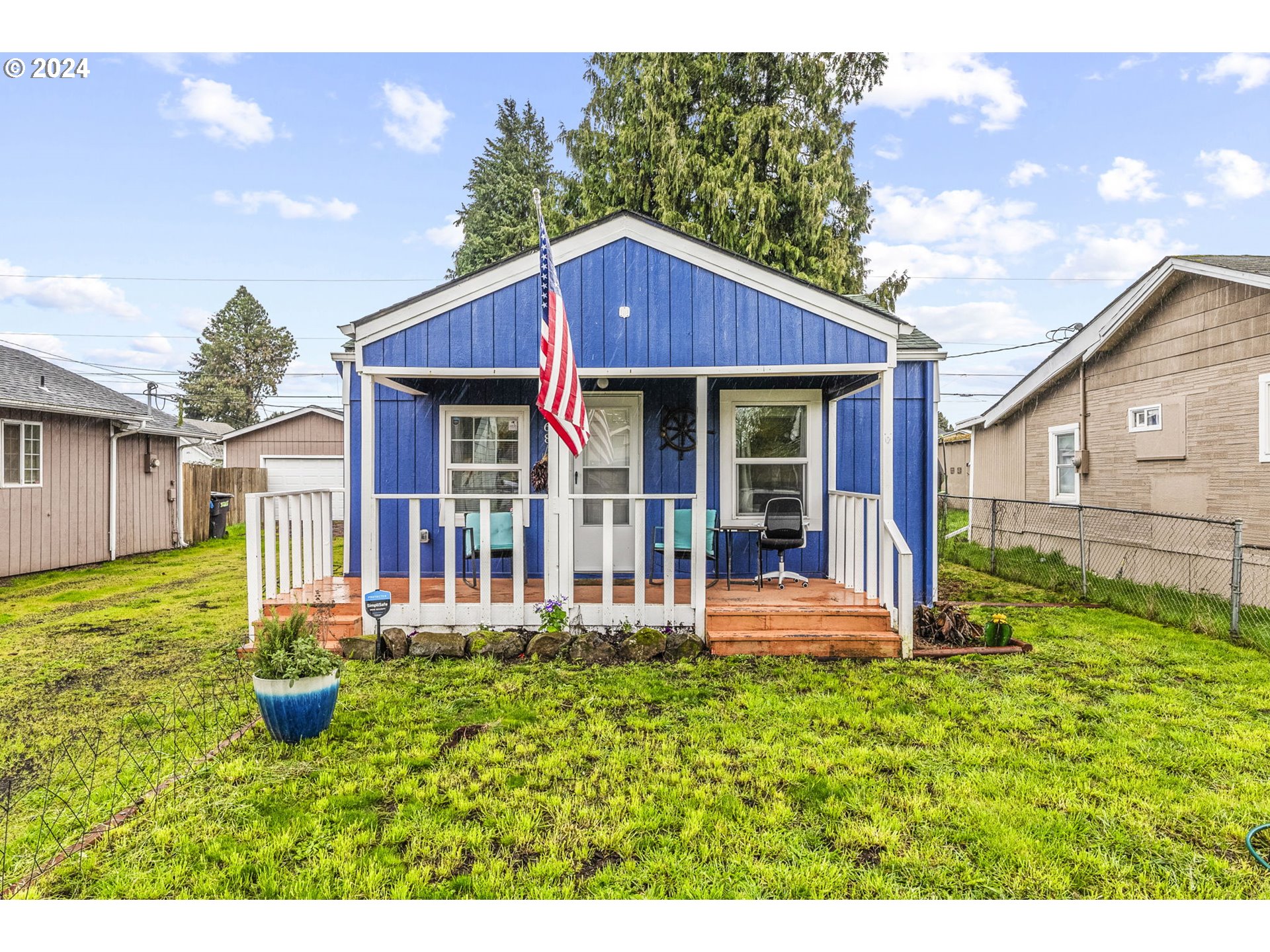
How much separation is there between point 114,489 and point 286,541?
8852 mm

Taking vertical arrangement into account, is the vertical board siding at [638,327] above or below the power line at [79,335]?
below

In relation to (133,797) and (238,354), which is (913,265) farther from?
(238,354)

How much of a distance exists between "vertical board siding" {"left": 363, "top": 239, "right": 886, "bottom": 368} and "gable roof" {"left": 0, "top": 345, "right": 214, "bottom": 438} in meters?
7.81

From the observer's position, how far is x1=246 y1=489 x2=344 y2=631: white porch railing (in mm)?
5141

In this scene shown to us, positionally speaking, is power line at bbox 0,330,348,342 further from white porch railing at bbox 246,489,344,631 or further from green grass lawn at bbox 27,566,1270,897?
green grass lawn at bbox 27,566,1270,897

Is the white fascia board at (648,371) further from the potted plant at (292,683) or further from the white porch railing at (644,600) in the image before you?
the potted plant at (292,683)

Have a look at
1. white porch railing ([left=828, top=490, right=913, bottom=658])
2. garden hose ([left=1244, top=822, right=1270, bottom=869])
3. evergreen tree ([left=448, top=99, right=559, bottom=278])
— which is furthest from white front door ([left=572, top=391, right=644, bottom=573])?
evergreen tree ([left=448, top=99, right=559, bottom=278])

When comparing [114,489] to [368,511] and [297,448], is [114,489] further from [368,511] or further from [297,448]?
Result: [368,511]

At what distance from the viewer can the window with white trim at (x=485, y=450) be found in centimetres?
675

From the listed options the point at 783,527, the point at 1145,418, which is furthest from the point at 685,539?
the point at 1145,418

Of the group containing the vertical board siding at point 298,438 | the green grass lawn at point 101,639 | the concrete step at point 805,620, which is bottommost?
the green grass lawn at point 101,639

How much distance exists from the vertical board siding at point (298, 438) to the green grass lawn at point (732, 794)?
1701 centimetres

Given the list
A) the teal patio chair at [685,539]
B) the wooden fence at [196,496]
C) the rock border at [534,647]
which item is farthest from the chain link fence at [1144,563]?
the wooden fence at [196,496]
